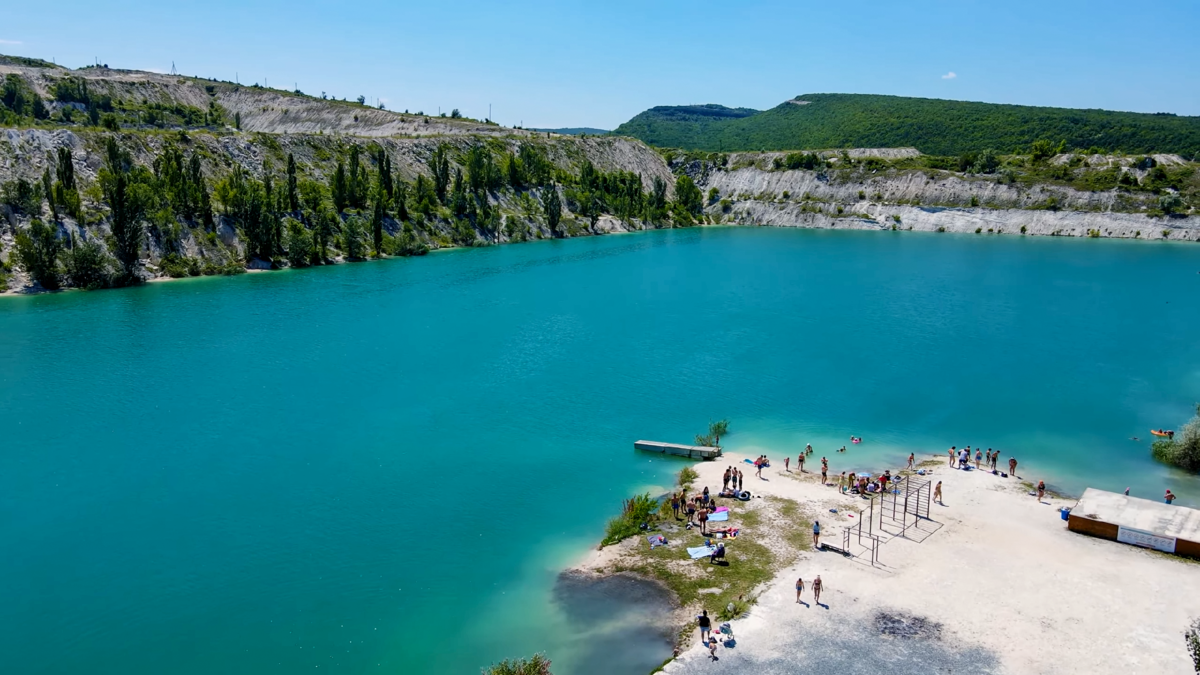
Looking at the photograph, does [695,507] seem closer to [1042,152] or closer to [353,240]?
[353,240]

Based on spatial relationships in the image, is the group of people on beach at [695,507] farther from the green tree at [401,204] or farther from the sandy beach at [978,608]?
the green tree at [401,204]

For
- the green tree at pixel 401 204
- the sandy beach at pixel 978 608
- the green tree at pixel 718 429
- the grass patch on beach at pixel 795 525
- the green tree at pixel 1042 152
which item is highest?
the green tree at pixel 1042 152

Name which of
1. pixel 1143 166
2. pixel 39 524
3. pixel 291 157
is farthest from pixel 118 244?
pixel 1143 166

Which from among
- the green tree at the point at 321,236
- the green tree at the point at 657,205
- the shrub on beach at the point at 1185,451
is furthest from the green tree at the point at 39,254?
the green tree at the point at 657,205

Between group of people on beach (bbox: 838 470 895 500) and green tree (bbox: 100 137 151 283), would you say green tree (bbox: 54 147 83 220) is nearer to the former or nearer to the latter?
green tree (bbox: 100 137 151 283)

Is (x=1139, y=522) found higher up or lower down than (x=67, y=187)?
lower down

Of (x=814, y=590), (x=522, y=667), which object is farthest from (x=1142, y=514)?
(x=522, y=667)
